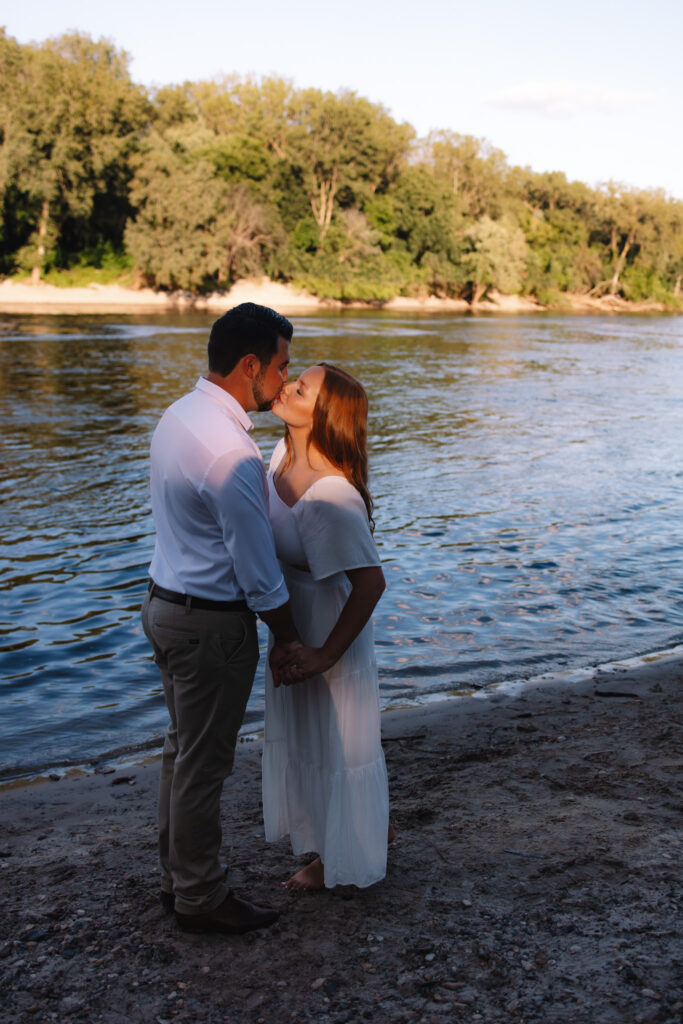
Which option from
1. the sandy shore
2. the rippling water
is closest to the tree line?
the rippling water

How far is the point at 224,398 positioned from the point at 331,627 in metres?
0.97

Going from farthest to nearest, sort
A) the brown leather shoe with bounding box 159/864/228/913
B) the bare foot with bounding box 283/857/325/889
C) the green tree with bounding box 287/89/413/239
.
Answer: the green tree with bounding box 287/89/413/239
the bare foot with bounding box 283/857/325/889
the brown leather shoe with bounding box 159/864/228/913

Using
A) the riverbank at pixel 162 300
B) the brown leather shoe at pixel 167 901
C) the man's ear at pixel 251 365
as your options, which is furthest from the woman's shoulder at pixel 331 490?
the riverbank at pixel 162 300

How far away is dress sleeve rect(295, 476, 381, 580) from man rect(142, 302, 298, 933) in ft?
0.72

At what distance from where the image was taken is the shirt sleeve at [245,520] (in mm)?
3193

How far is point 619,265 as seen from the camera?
112625 millimetres

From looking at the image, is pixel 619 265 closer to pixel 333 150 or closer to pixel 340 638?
pixel 333 150

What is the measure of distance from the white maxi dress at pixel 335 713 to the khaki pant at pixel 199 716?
11.7 inches

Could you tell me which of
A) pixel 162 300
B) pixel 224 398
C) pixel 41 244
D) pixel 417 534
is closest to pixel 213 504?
pixel 224 398

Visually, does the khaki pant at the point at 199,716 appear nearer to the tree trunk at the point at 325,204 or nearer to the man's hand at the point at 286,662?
the man's hand at the point at 286,662

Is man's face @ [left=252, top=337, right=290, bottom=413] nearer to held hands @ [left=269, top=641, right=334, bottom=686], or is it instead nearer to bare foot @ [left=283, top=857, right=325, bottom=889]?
held hands @ [left=269, top=641, right=334, bottom=686]

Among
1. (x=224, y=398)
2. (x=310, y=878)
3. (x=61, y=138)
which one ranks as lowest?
(x=310, y=878)

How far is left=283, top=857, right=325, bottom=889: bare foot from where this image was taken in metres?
3.91

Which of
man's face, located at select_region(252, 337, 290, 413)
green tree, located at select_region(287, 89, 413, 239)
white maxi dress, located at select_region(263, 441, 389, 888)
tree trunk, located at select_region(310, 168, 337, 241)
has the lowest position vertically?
white maxi dress, located at select_region(263, 441, 389, 888)
